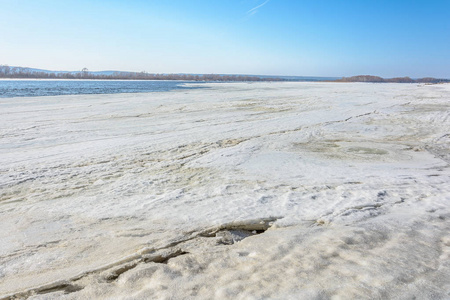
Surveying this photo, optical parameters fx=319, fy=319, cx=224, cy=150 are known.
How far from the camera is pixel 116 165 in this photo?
5441 millimetres

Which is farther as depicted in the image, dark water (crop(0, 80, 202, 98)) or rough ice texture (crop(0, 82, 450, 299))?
dark water (crop(0, 80, 202, 98))

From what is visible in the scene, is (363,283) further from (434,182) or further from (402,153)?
(402,153)

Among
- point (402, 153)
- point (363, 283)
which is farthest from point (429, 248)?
point (402, 153)

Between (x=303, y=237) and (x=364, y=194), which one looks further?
(x=364, y=194)

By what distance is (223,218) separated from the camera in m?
3.51

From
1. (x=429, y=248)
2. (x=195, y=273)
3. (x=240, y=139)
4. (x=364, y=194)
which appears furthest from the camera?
(x=240, y=139)

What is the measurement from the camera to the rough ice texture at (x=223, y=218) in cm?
237

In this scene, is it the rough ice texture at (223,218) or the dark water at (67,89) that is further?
the dark water at (67,89)

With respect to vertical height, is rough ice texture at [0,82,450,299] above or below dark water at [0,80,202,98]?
below

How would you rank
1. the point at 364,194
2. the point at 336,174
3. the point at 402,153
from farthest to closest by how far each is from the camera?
the point at 402,153 → the point at 336,174 → the point at 364,194

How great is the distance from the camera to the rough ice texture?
237cm

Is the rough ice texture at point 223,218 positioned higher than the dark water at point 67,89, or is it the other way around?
the dark water at point 67,89

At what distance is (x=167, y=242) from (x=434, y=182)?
4.04m

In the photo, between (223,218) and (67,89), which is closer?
(223,218)
